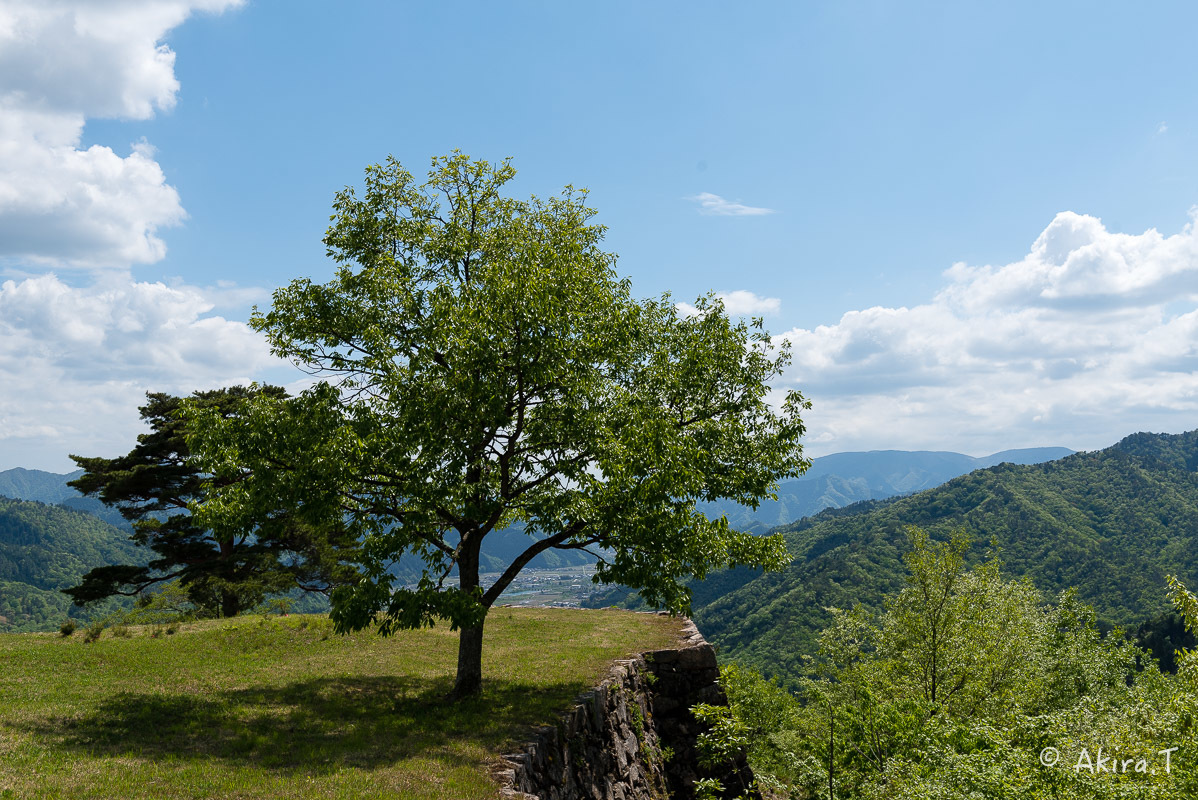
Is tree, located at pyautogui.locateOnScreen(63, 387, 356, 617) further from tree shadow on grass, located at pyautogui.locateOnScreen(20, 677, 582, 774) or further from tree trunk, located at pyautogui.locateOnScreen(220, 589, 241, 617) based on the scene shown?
tree shadow on grass, located at pyautogui.locateOnScreen(20, 677, 582, 774)

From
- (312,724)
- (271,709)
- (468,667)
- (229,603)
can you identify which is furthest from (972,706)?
(229,603)

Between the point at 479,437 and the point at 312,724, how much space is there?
25.4 feet

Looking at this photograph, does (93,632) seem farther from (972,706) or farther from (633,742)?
(972,706)

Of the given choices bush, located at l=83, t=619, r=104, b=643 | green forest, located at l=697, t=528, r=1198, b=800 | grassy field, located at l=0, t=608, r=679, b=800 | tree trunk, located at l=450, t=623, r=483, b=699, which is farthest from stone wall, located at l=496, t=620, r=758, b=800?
bush, located at l=83, t=619, r=104, b=643

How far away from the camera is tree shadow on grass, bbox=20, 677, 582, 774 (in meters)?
13.3

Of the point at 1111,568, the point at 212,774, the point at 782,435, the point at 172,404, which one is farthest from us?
the point at 1111,568

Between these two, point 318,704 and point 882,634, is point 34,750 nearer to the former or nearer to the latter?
point 318,704

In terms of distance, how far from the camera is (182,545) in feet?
124

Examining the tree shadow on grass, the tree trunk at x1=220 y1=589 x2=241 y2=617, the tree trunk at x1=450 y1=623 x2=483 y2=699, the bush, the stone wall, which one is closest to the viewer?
the tree shadow on grass

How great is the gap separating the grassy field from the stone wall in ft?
2.34

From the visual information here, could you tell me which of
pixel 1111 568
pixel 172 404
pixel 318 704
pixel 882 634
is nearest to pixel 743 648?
pixel 1111 568

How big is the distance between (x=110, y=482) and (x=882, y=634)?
42476 mm

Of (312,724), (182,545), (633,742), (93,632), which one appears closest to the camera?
(312,724)

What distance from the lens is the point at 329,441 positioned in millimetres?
15297
